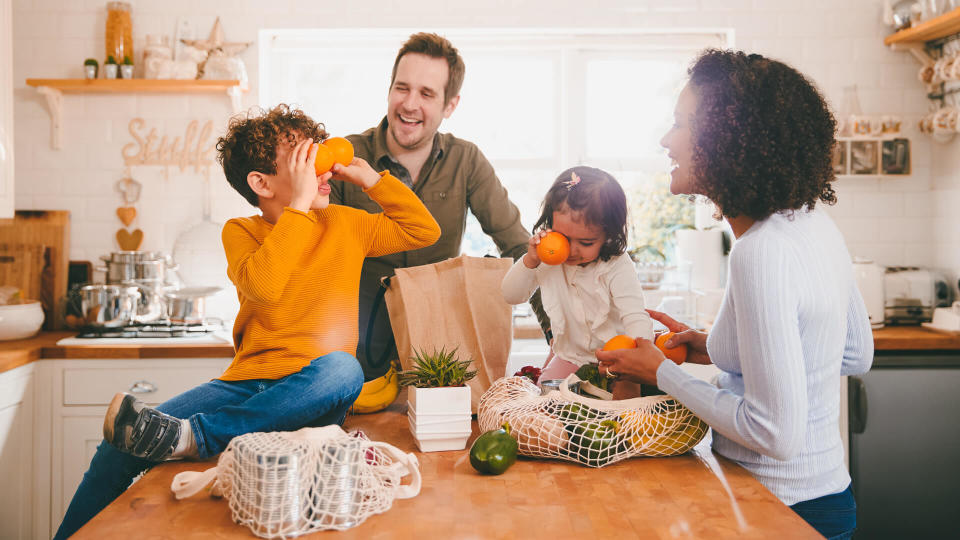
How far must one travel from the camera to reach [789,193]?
1270 mm

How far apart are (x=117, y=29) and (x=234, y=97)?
0.59 m

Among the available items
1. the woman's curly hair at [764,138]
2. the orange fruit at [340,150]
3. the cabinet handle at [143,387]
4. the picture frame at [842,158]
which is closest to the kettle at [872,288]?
the picture frame at [842,158]

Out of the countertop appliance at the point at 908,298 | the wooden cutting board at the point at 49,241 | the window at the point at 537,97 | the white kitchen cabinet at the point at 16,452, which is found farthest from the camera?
the window at the point at 537,97

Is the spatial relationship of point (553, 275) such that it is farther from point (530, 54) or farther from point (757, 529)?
point (530, 54)

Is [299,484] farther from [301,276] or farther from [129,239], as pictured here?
[129,239]

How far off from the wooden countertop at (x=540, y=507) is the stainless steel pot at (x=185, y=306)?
6.43ft

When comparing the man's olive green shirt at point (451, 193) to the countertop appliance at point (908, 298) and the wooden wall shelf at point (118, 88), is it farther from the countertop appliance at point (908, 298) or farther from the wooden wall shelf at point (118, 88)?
the countertop appliance at point (908, 298)

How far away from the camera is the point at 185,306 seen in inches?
127

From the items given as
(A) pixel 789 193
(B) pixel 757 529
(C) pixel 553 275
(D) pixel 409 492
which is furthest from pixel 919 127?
(D) pixel 409 492

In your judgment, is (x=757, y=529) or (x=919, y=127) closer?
(x=757, y=529)

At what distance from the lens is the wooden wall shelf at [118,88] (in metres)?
3.31

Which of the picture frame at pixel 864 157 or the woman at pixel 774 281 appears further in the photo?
the picture frame at pixel 864 157

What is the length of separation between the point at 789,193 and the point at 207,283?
2.79 meters

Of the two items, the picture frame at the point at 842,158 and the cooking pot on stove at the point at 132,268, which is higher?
the picture frame at the point at 842,158
